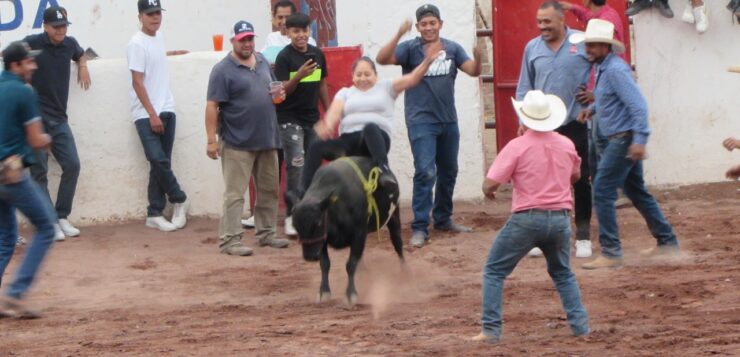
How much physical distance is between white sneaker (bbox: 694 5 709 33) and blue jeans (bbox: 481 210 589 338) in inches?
259

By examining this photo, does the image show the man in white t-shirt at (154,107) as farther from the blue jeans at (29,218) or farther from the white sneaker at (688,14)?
the white sneaker at (688,14)

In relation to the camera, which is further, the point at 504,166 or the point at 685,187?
the point at 685,187

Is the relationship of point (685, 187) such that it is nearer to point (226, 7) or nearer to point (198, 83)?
point (198, 83)

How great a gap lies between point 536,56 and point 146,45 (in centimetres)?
412

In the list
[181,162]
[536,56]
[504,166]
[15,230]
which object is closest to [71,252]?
[181,162]

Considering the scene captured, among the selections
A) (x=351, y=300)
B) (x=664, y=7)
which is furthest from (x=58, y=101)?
(x=664, y=7)

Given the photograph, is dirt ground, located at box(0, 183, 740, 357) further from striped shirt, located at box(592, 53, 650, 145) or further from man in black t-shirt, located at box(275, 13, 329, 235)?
striped shirt, located at box(592, 53, 650, 145)

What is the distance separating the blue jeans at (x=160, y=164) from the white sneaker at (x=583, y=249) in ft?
13.8

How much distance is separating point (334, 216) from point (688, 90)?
590 cm

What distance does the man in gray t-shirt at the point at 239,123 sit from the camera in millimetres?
12305

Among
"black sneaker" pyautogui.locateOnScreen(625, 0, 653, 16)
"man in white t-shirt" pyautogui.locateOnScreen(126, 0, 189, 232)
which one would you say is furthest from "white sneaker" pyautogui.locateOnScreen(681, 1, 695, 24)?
"man in white t-shirt" pyautogui.locateOnScreen(126, 0, 189, 232)

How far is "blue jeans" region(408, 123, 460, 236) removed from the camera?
41.5 ft

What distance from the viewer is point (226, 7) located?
60.0 feet

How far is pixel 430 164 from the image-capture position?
1266 centimetres
